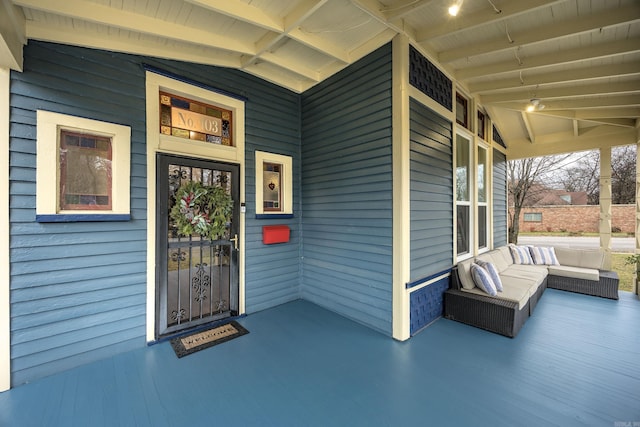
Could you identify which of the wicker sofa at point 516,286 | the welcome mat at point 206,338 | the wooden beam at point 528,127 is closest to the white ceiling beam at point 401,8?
the wicker sofa at point 516,286

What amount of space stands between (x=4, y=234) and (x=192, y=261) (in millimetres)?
1544

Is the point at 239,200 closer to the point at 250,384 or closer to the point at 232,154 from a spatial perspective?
the point at 232,154

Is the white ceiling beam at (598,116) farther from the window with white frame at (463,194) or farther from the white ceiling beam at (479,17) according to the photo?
the white ceiling beam at (479,17)

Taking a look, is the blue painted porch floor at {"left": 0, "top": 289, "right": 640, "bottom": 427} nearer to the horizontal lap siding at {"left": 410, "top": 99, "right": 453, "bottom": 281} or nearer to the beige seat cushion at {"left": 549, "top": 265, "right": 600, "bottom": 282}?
the horizontal lap siding at {"left": 410, "top": 99, "right": 453, "bottom": 281}

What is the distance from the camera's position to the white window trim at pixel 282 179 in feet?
11.9

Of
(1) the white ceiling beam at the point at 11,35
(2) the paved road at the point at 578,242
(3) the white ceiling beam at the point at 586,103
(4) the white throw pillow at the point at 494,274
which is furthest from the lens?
(2) the paved road at the point at 578,242

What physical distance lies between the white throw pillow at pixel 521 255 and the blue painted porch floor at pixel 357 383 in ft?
7.22

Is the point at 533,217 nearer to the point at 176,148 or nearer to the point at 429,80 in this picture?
the point at 429,80

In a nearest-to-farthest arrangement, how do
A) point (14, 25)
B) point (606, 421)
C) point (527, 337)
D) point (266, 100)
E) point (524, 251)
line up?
point (606, 421), point (14, 25), point (527, 337), point (266, 100), point (524, 251)

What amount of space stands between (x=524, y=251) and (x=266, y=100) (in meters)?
6.08

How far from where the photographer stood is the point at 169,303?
117 inches

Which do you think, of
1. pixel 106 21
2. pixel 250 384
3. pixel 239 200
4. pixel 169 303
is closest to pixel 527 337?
pixel 250 384

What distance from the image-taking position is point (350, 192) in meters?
3.43

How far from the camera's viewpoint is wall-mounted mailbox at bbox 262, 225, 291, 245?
3689 millimetres
